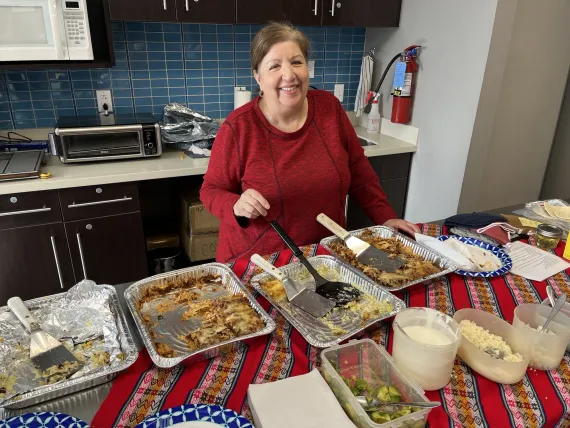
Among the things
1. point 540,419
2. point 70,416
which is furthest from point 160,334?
point 540,419

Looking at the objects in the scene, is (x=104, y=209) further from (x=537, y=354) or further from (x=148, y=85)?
(x=537, y=354)

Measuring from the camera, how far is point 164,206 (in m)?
2.95

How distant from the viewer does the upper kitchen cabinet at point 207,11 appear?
2.23 metres

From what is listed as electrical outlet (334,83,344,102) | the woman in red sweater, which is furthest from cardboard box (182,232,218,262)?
electrical outlet (334,83,344,102)

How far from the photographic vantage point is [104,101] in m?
2.56

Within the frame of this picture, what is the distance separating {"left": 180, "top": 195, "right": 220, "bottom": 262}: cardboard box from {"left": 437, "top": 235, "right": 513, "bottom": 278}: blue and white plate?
155 centimetres

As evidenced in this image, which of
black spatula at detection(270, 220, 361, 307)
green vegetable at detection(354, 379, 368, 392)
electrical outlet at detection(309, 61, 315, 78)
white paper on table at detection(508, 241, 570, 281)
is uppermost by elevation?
electrical outlet at detection(309, 61, 315, 78)

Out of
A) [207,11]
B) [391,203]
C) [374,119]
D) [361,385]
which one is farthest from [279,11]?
[361,385]

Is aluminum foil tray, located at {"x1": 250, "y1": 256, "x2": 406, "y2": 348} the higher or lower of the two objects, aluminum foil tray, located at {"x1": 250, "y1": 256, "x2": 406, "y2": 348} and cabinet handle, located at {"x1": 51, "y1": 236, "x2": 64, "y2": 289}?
the higher

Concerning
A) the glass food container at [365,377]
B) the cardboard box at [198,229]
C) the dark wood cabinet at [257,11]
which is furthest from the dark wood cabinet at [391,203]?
the glass food container at [365,377]

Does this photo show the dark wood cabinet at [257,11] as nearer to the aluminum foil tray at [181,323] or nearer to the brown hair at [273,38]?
the brown hair at [273,38]

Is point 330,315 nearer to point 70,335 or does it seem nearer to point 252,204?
point 252,204

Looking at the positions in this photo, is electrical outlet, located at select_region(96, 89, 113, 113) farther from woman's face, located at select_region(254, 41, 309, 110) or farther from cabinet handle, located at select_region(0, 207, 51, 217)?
woman's face, located at select_region(254, 41, 309, 110)

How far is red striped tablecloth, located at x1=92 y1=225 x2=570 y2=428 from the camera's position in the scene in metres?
0.79
